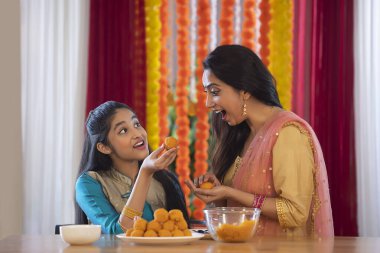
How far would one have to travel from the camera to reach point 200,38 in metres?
4.74

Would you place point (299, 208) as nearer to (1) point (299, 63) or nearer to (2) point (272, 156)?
(2) point (272, 156)

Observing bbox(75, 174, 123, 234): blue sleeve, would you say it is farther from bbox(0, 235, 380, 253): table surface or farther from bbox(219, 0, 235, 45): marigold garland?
bbox(219, 0, 235, 45): marigold garland

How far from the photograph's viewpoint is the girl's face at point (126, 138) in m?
3.30

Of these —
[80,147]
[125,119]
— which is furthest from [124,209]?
[80,147]

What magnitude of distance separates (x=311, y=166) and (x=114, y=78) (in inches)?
80.3

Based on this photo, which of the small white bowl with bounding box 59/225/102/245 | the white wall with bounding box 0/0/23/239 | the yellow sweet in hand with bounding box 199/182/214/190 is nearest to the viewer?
the small white bowl with bounding box 59/225/102/245

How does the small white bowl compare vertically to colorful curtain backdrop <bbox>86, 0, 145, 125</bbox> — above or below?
below

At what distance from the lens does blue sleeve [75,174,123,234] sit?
303 cm

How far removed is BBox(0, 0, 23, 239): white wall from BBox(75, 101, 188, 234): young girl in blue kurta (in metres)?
1.33

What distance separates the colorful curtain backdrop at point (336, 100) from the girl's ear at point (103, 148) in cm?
175

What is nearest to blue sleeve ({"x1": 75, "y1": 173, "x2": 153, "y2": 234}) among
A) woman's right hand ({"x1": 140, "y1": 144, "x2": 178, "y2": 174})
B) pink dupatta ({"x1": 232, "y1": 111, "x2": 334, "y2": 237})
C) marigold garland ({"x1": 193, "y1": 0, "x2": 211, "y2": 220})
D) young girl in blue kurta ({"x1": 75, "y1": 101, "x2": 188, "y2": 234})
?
young girl in blue kurta ({"x1": 75, "y1": 101, "x2": 188, "y2": 234})

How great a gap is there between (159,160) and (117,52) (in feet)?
6.62

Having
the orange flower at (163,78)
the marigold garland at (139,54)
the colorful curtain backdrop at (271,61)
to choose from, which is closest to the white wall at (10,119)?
the colorful curtain backdrop at (271,61)

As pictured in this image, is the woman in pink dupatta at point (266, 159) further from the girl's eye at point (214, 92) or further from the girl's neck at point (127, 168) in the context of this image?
the girl's neck at point (127, 168)
